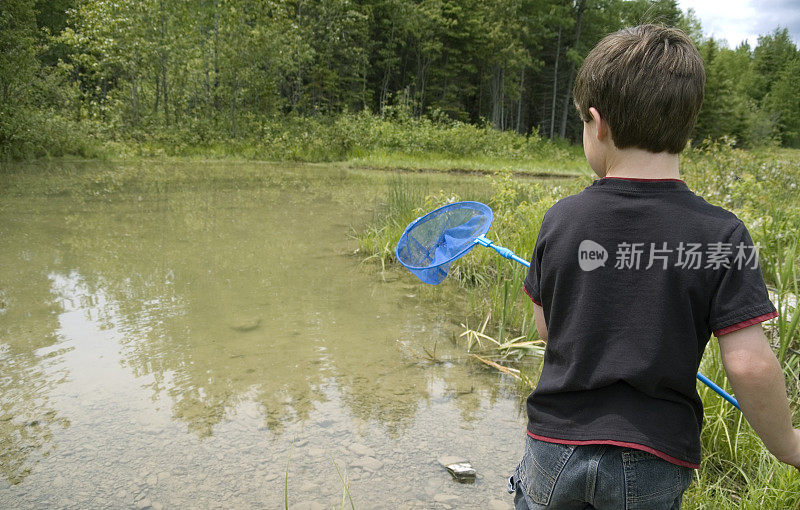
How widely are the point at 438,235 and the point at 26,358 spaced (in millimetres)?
2866

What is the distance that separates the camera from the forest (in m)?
18.0

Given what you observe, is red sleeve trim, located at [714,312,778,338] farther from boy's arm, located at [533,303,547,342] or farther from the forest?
the forest

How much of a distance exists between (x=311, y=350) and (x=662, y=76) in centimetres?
315

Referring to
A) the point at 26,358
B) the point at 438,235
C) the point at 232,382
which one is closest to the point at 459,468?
the point at 438,235

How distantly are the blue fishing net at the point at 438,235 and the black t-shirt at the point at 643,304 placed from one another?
3.81 feet

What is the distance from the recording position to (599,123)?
1.27 metres

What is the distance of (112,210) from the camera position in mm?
8750

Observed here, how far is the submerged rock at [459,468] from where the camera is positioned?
258 cm

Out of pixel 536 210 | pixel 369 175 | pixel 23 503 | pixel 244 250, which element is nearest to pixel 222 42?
pixel 369 175

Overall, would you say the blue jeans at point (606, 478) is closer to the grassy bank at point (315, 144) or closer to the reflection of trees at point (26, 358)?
the reflection of trees at point (26, 358)

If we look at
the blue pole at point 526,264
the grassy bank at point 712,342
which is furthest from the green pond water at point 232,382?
the blue pole at point 526,264

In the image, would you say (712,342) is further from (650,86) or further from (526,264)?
(650,86)

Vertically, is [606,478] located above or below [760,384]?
below

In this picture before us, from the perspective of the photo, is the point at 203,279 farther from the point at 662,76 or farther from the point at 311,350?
the point at 662,76
